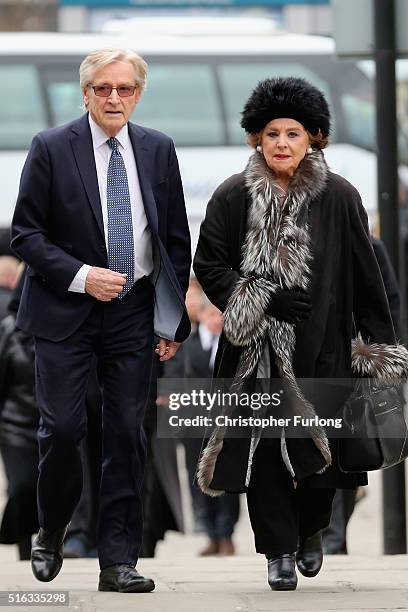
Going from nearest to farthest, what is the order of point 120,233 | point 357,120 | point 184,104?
point 120,233 < point 184,104 < point 357,120

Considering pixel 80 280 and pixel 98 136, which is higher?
pixel 98 136

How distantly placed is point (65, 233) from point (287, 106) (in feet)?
3.14

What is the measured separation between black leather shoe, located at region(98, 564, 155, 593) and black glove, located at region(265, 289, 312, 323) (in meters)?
1.06

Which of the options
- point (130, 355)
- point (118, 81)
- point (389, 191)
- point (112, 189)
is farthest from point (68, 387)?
point (389, 191)

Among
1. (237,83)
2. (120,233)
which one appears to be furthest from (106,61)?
(237,83)

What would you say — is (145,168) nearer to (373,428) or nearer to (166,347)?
(166,347)

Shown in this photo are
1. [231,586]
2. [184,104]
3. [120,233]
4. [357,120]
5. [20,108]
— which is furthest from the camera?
[357,120]

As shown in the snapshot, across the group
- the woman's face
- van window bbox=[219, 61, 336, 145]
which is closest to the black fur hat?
the woman's face

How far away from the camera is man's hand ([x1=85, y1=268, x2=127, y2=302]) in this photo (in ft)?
18.7

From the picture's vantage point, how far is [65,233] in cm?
584

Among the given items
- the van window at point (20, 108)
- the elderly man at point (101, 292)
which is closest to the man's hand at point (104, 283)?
the elderly man at point (101, 292)

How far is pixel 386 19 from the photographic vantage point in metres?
8.23

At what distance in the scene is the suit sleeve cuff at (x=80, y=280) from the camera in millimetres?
5723

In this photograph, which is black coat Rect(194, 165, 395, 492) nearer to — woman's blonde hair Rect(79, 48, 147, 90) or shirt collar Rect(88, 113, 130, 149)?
shirt collar Rect(88, 113, 130, 149)
